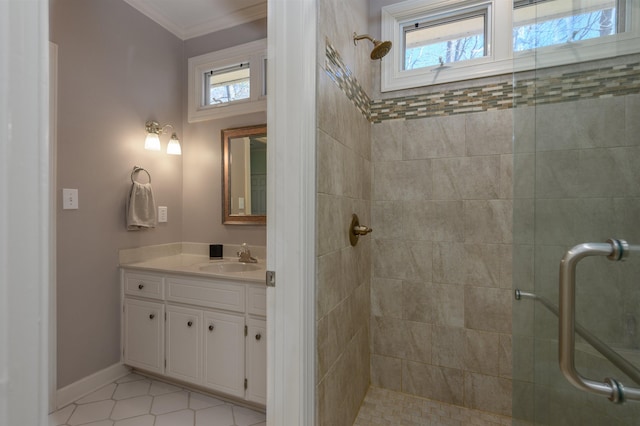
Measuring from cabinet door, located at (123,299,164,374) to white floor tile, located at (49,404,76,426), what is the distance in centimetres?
38

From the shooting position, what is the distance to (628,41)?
2.92ft

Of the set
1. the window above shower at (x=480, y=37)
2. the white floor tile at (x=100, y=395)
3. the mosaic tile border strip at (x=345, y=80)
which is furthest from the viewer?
the white floor tile at (x=100, y=395)

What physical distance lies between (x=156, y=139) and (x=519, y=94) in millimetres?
2449

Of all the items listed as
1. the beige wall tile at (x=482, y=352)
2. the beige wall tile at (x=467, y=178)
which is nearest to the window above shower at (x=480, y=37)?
the beige wall tile at (x=467, y=178)

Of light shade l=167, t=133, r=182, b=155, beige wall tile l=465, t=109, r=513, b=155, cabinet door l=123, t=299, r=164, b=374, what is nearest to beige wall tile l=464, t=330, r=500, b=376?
beige wall tile l=465, t=109, r=513, b=155

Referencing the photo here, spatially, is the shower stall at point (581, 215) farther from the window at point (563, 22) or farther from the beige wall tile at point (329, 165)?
the beige wall tile at point (329, 165)

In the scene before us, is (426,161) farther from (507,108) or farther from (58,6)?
(58,6)

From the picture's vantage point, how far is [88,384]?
1.94m

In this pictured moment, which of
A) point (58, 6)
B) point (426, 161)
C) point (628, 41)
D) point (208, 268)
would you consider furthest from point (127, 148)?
point (628, 41)

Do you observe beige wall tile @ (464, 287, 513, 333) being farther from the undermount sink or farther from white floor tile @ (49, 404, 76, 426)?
white floor tile @ (49, 404, 76, 426)

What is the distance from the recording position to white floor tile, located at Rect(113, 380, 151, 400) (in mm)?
1943

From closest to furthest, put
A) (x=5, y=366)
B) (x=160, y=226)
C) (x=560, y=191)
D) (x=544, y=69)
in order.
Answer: (x=5, y=366)
(x=560, y=191)
(x=544, y=69)
(x=160, y=226)

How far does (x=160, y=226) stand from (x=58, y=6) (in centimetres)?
157

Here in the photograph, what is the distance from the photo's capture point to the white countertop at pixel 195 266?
1.83 meters
